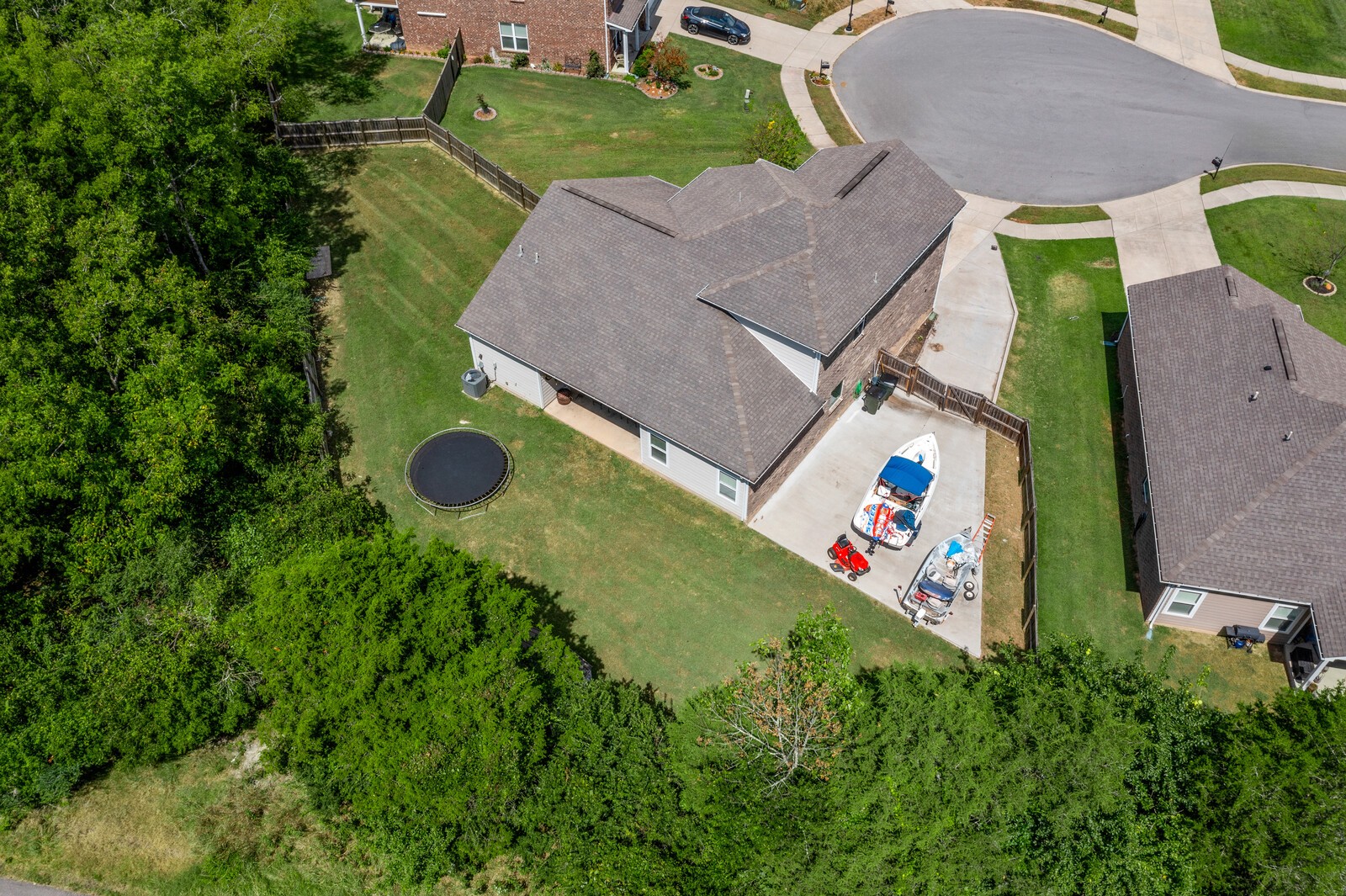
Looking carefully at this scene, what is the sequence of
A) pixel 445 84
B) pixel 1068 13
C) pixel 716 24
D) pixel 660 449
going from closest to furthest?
1. pixel 660 449
2. pixel 445 84
3. pixel 716 24
4. pixel 1068 13

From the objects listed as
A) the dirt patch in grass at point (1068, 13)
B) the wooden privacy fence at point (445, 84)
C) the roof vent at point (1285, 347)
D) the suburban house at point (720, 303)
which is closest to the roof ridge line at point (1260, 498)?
the roof vent at point (1285, 347)

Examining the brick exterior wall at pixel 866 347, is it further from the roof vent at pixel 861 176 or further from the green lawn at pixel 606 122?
the green lawn at pixel 606 122

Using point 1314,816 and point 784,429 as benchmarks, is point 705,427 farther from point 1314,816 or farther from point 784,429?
point 1314,816

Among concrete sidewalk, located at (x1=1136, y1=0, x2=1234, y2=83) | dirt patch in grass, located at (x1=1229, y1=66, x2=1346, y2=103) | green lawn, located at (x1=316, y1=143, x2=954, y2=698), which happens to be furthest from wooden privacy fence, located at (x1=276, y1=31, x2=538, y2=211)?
dirt patch in grass, located at (x1=1229, y1=66, x2=1346, y2=103)

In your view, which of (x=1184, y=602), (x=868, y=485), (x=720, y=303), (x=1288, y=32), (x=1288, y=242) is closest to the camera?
(x=1184, y=602)

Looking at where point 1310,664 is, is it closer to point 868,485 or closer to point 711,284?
point 868,485

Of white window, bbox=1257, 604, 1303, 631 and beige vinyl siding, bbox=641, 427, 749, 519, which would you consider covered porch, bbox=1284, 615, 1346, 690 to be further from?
beige vinyl siding, bbox=641, 427, 749, 519

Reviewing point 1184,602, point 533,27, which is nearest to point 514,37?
point 533,27
